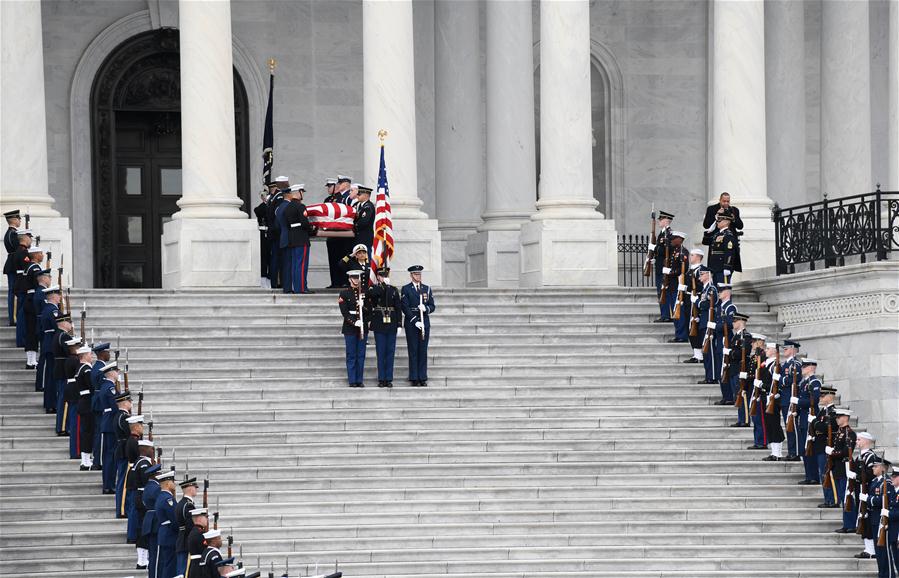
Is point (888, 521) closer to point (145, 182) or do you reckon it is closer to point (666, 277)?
point (666, 277)

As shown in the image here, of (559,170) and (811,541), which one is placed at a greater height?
(559,170)

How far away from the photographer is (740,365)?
31.6 meters

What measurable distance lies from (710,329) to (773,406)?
2.74 meters

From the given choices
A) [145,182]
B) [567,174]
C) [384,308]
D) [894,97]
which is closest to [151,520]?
[384,308]

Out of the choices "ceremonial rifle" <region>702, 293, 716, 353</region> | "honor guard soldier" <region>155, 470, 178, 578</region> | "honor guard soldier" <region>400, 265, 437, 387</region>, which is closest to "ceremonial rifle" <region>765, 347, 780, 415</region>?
"ceremonial rifle" <region>702, 293, 716, 353</region>

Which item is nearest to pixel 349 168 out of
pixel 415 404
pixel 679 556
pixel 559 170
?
pixel 559 170

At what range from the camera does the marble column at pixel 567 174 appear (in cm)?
3775

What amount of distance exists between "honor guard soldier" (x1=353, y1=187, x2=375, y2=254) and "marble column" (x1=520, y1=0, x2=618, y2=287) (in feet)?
12.4

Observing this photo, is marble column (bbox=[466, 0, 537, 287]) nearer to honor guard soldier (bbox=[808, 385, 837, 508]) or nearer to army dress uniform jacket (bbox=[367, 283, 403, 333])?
army dress uniform jacket (bbox=[367, 283, 403, 333])

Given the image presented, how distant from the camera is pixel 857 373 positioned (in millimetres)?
32469

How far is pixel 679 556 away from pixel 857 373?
608 cm

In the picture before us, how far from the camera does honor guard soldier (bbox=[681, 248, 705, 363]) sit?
33438 millimetres

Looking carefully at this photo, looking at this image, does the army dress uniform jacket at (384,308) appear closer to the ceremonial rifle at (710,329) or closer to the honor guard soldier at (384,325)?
the honor guard soldier at (384,325)

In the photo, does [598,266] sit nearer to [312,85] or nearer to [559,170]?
[559,170]
